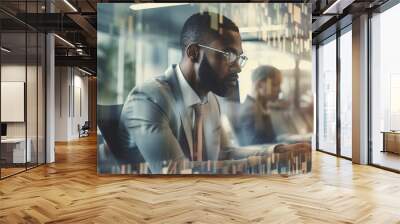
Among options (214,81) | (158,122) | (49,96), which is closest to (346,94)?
(214,81)

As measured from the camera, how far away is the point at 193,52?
20.7ft

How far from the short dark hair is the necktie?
1128mm

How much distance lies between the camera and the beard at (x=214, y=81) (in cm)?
630

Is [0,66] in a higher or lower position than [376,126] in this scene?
higher

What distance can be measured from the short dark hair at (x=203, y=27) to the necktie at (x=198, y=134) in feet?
3.70

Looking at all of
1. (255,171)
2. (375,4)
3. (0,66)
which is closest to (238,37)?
(255,171)

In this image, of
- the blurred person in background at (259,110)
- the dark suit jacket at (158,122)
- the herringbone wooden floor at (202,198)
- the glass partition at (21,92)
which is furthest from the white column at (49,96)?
the blurred person in background at (259,110)

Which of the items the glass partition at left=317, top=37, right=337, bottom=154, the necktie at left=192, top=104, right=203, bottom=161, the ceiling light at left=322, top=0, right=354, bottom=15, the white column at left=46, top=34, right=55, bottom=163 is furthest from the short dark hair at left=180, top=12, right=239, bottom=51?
the glass partition at left=317, top=37, right=337, bottom=154

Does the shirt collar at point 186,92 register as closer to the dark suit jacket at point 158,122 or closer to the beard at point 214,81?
the dark suit jacket at point 158,122

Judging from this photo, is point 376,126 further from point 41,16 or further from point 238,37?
point 41,16

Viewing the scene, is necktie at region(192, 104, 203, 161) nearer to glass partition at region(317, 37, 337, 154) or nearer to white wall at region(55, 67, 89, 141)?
glass partition at region(317, 37, 337, 154)

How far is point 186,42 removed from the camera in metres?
6.34

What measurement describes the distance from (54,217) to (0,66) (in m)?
3.47

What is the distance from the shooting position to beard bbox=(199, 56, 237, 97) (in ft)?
20.7
